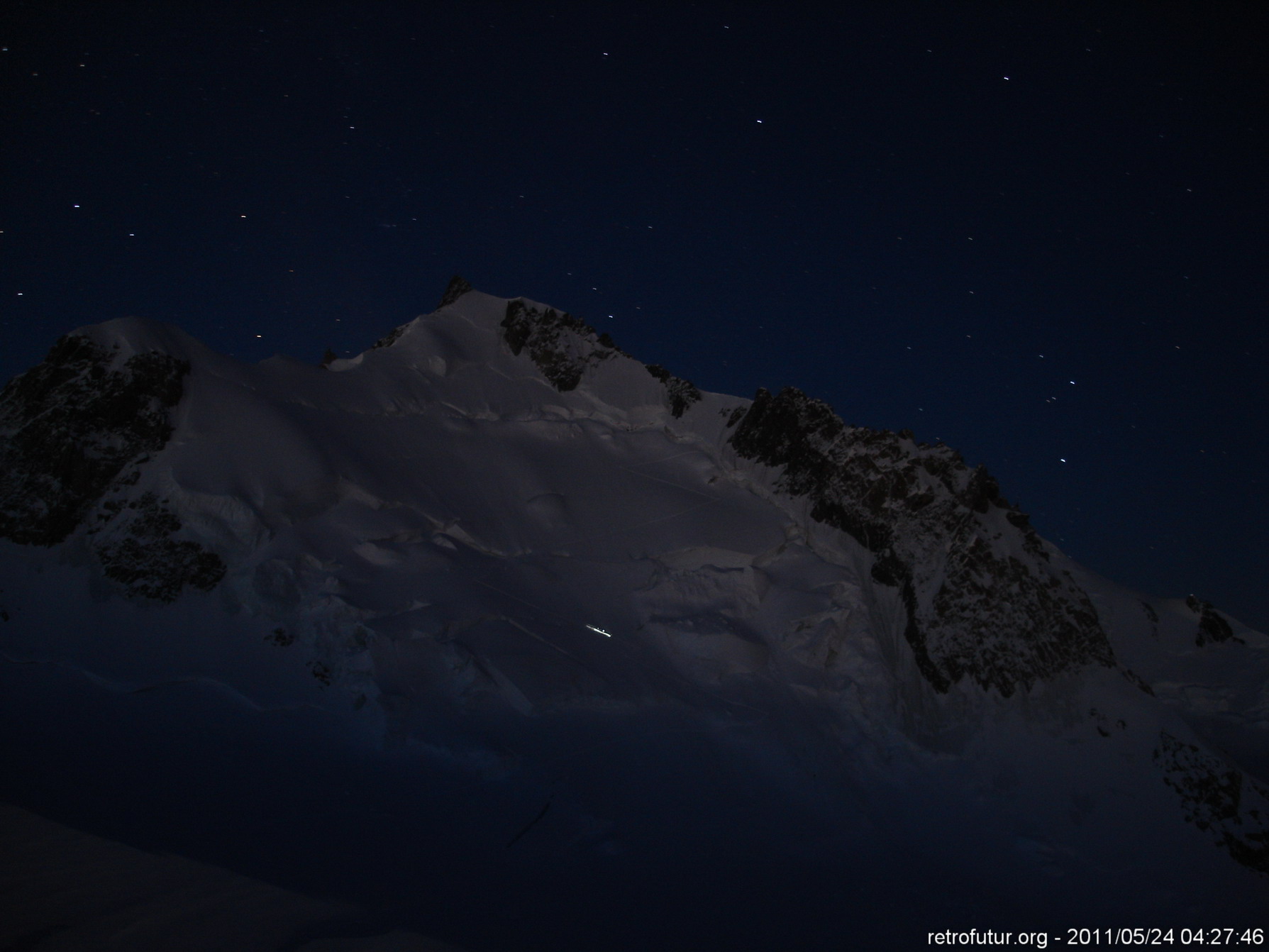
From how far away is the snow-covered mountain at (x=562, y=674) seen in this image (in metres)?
12.9

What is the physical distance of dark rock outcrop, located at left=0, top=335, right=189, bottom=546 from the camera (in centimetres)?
2158

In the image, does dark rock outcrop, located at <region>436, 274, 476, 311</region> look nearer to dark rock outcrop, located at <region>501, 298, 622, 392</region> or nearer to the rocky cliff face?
dark rock outcrop, located at <region>501, 298, 622, 392</region>

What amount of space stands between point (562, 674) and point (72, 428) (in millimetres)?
19445

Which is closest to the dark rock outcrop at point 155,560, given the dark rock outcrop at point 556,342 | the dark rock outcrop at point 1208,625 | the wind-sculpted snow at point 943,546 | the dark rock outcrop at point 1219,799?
the dark rock outcrop at point 556,342

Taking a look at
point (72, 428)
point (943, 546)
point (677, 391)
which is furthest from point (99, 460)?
point (943, 546)

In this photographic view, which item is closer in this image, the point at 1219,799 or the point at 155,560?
the point at 155,560

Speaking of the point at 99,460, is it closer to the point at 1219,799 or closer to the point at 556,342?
the point at 556,342

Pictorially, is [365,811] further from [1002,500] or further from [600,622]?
[1002,500]

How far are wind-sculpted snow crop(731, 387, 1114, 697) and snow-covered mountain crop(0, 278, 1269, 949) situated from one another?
0.15 m

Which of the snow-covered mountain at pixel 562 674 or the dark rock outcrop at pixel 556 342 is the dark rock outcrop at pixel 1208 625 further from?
the dark rock outcrop at pixel 556 342

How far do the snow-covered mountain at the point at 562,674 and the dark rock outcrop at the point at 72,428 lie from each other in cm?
12

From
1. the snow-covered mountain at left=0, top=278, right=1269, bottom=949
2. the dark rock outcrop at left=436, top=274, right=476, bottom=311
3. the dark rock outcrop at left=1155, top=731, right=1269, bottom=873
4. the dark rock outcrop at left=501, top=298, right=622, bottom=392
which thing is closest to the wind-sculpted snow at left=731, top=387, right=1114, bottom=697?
the snow-covered mountain at left=0, top=278, right=1269, bottom=949

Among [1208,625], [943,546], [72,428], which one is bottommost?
[1208,625]

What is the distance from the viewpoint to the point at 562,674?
20438mm
